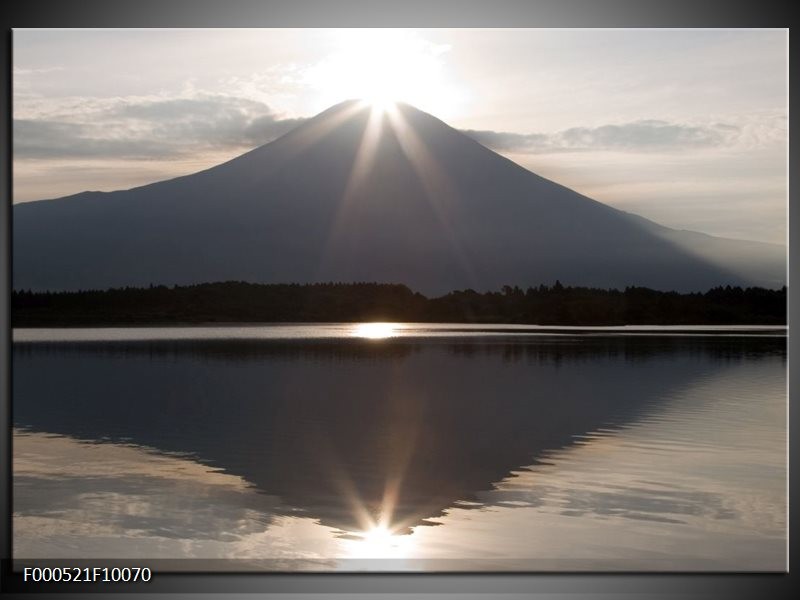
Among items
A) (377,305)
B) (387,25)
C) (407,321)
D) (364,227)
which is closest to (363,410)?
(387,25)

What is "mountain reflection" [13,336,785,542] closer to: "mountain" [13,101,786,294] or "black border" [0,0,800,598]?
"black border" [0,0,800,598]

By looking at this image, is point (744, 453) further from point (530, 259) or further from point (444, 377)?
point (530, 259)

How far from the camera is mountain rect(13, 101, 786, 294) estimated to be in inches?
1475

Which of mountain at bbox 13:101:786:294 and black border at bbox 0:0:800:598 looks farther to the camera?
mountain at bbox 13:101:786:294

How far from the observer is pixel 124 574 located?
3141mm

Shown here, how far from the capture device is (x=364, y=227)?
4997cm

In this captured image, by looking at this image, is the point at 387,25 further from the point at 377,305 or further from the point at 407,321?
the point at 377,305

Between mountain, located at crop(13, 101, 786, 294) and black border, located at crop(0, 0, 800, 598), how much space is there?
1024 inches

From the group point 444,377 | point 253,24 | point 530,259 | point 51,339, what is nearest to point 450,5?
point 253,24

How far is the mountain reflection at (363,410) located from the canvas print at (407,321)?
0.05m

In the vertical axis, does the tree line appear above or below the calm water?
above

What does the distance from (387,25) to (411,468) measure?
3518mm

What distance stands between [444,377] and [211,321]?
68.5 ft

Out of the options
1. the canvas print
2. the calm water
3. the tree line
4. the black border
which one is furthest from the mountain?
the black border
